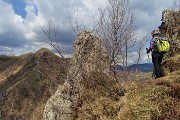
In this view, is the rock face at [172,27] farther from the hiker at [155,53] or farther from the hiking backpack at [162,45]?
the hiking backpack at [162,45]

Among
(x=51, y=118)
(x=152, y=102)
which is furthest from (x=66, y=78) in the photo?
(x=152, y=102)

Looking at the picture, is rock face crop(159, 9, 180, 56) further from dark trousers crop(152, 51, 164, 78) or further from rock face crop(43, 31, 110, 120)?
rock face crop(43, 31, 110, 120)

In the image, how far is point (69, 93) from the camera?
1351cm

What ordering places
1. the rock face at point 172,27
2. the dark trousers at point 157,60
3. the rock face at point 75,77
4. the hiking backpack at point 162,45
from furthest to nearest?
the rock face at point 172,27, the dark trousers at point 157,60, the hiking backpack at point 162,45, the rock face at point 75,77

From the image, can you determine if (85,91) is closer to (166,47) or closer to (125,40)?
(125,40)

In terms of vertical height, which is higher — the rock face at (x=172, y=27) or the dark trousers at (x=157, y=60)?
the rock face at (x=172, y=27)

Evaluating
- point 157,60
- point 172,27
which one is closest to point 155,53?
point 157,60

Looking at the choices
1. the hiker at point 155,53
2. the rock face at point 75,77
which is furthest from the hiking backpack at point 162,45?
the rock face at point 75,77

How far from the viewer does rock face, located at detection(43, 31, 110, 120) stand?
12.8m

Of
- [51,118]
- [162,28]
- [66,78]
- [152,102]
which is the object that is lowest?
[51,118]

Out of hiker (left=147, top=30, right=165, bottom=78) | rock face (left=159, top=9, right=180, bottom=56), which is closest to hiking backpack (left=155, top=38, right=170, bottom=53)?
hiker (left=147, top=30, right=165, bottom=78)

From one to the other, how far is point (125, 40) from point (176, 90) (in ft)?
12.2

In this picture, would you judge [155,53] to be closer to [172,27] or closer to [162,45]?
[162,45]

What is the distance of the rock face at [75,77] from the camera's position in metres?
12.8
